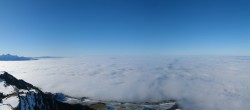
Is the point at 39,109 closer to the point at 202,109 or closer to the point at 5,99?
the point at 5,99

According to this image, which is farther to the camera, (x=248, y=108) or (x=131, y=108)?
(x=248, y=108)

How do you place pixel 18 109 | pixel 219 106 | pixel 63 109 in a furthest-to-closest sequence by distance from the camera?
1. pixel 219 106
2. pixel 63 109
3. pixel 18 109

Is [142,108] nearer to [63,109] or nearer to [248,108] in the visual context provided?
[63,109]

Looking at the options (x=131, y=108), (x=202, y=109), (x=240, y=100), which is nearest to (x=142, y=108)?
(x=131, y=108)

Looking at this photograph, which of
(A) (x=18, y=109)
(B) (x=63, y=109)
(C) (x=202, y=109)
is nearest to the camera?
(A) (x=18, y=109)

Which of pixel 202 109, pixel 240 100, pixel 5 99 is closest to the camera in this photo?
pixel 5 99

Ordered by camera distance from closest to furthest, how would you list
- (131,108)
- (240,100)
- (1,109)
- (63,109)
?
(1,109), (63,109), (131,108), (240,100)

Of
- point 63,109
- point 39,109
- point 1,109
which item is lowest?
point 63,109

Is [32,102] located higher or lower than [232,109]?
higher

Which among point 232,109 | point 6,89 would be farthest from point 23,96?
point 232,109
